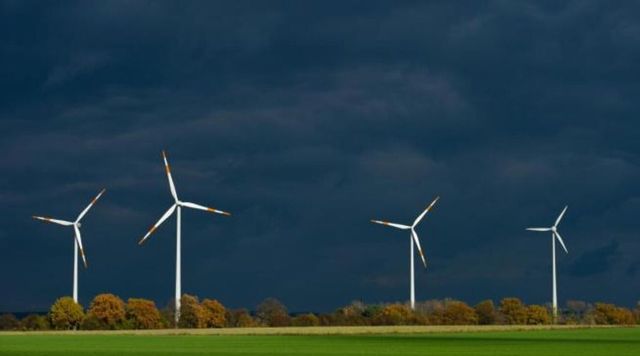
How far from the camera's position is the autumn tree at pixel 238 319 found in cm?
12000

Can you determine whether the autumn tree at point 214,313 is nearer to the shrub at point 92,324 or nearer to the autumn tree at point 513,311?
the shrub at point 92,324

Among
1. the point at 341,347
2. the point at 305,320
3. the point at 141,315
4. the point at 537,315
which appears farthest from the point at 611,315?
the point at 341,347

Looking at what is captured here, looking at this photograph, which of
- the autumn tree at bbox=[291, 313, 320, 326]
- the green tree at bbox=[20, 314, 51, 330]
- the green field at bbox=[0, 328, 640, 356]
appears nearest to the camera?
the green field at bbox=[0, 328, 640, 356]

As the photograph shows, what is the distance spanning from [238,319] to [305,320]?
8.44 m

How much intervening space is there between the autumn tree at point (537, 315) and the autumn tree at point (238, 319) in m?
32.7

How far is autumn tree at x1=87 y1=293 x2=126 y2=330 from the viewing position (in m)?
110

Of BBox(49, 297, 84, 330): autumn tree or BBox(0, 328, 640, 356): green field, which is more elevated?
BBox(49, 297, 84, 330): autumn tree

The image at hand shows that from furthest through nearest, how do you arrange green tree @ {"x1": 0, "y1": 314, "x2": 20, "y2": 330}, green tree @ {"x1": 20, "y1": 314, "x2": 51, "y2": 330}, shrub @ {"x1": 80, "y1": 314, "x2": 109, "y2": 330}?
1. green tree @ {"x1": 0, "y1": 314, "x2": 20, "y2": 330}
2. green tree @ {"x1": 20, "y1": 314, "x2": 51, "y2": 330}
3. shrub @ {"x1": 80, "y1": 314, "x2": 109, "y2": 330}

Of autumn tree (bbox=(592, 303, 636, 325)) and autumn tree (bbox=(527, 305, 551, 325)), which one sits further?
autumn tree (bbox=(592, 303, 636, 325))

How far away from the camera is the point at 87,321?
111 m

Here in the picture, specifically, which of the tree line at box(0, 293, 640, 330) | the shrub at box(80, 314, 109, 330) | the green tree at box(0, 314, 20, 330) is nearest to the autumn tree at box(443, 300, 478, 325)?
the tree line at box(0, 293, 640, 330)

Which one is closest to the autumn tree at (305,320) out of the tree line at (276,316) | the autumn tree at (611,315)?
the tree line at (276,316)

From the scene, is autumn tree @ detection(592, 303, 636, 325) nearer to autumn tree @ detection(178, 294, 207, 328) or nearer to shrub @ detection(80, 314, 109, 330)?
autumn tree @ detection(178, 294, 207, 328)

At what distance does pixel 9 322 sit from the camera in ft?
381
